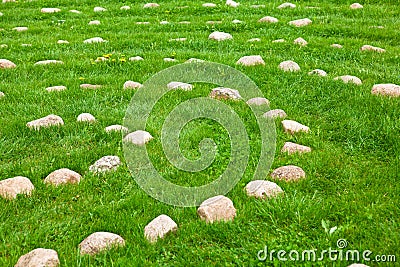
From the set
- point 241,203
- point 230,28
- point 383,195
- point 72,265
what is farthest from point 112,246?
point 230,28

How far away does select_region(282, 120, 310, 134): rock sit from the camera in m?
4.48

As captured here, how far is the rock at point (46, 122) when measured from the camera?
459 cm

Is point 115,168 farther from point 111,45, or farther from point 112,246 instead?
point 111,45

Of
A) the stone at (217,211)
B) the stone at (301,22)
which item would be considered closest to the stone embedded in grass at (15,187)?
the stone at (217,211)

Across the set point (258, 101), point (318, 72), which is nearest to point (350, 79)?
point (318, 72)

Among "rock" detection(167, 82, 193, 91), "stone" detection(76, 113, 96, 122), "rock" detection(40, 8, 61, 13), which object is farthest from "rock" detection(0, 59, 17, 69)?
"rock" detection(40, 8, 61, 13)

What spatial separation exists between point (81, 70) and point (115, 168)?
305 cm

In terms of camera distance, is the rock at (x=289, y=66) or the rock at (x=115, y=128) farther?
the rock at (x=289, y=66)

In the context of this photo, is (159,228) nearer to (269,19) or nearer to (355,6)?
(269,19)

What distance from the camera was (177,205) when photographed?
11.2 ft

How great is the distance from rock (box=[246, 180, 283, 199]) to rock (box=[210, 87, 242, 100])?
1.86 meters

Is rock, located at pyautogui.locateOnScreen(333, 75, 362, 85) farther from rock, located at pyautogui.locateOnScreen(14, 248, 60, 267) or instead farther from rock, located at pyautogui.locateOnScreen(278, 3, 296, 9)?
rock, located at pyautogui.locateOnScreen(278, 3, 296, 9)

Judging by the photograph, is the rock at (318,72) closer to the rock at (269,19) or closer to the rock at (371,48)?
the rock at (371,48)

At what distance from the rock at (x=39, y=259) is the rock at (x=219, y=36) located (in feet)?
18.6
